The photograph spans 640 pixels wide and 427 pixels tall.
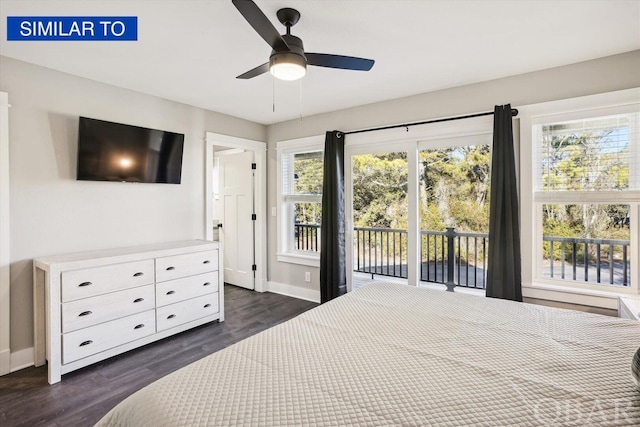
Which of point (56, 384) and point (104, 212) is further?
point (104, 212)

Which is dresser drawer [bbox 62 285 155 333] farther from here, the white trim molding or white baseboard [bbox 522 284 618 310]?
white baseboard [bbox 522 284 618 310]

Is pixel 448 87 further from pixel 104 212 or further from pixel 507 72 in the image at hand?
pixel 104 212

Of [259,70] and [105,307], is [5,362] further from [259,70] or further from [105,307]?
[259,70]

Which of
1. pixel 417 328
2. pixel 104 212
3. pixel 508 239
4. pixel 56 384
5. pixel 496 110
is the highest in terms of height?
pixel 496 110

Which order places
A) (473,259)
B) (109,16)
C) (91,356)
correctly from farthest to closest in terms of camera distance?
(473,259) → (91,356) → (109,16)

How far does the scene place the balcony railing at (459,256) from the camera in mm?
2656

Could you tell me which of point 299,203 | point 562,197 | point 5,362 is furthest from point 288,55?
point 5,362

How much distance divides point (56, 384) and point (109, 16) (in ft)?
8.46

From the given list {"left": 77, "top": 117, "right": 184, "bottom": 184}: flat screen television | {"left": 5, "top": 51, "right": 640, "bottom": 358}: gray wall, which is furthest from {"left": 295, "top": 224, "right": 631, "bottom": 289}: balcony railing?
{"left": 77, "top": 117, "right": 184, "bottom": 184}: flat screen television

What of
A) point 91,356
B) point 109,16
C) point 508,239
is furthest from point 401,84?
point 91,356

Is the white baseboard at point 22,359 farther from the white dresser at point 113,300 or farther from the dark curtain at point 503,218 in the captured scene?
the dark curtain at point 503,218

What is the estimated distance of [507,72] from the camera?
9.24ft

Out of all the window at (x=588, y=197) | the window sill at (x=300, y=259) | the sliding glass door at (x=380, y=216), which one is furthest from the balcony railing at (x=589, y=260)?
the window sill at (x=300, y=259)

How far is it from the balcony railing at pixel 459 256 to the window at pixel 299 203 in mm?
23
